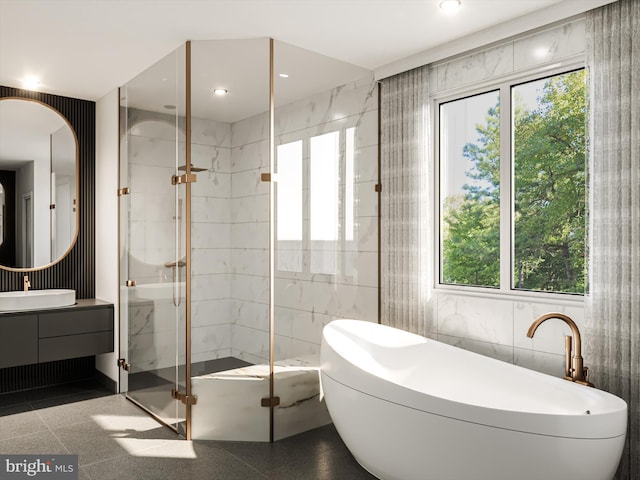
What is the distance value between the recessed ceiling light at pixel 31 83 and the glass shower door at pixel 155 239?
66 cm

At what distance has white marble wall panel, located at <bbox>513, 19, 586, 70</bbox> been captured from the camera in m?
2.77

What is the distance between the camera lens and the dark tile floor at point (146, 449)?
282 centimetres

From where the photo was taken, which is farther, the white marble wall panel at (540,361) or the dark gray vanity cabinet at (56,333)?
the dark gray vanity cabinet at (56,333)

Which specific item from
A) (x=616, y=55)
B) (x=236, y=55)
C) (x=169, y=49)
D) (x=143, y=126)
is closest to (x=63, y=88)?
(x=143, y=126)

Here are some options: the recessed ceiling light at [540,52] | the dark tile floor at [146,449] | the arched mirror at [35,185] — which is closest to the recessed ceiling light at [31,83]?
the arched mirror at [35,185]

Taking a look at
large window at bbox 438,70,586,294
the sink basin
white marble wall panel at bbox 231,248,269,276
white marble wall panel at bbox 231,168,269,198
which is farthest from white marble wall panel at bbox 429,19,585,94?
the sink basin

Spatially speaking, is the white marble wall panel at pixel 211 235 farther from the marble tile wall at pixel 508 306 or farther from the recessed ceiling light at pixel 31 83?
the recessed ceiling light at pixel 31 83

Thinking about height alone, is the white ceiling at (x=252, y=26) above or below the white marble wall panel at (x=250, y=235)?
above

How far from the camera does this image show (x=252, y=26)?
300 cm

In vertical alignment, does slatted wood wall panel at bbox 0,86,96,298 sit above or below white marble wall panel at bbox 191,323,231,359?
above

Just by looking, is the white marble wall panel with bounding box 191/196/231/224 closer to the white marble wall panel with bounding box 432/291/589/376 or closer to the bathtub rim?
the bathtub rim

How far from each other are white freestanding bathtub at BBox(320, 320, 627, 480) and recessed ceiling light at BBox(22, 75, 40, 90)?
306 cm

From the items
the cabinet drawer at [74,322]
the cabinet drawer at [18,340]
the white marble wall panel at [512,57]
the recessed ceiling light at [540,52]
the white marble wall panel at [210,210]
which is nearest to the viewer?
the white marble wall panel at [512,57]

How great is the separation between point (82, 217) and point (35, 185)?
0.48m
